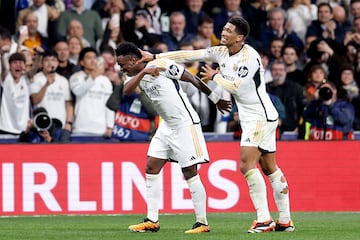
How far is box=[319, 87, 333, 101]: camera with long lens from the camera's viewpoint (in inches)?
767

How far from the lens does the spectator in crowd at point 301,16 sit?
23.2m

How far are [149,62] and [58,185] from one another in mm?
5543

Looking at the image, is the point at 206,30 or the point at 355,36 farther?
the point at 355,36

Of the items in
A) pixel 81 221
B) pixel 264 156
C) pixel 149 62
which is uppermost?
pixel 149 62

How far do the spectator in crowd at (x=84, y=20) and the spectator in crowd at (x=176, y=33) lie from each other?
1287mm

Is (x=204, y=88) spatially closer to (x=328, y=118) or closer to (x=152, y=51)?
(x=152, y=51)

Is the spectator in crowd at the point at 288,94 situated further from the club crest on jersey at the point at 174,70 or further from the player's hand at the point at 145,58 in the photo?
the club crest on jersey at the point at 174,70

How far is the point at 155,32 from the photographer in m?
22.3

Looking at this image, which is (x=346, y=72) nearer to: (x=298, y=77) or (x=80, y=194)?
(x=298, y=77)

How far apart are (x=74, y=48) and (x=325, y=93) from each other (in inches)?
189

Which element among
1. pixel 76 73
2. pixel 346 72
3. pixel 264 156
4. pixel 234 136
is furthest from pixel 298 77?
pixel 264 156

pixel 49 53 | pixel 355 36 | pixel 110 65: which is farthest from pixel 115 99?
pixel 355 36

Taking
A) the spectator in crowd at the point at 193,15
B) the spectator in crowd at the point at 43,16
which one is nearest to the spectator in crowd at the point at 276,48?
the spectator in crowd at the point at 193,15

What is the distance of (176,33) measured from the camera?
22.2m
